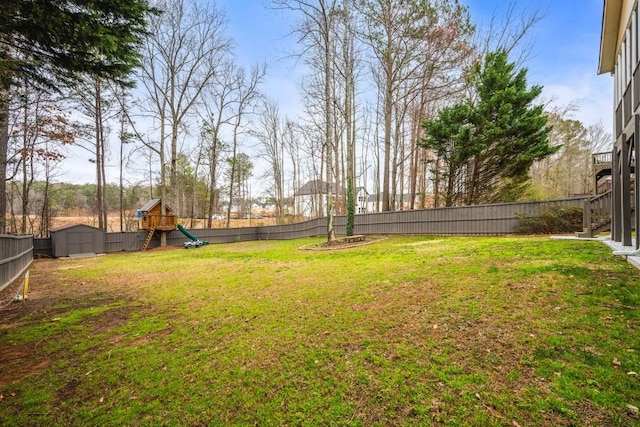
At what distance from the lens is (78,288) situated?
6.09 metres

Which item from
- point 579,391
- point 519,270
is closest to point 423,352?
point 579,391

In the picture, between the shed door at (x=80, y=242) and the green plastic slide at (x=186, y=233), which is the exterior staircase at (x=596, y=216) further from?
the shed door at (x=80, y=242)

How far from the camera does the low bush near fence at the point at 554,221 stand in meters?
9.16

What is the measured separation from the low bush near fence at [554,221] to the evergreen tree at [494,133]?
3668 mm

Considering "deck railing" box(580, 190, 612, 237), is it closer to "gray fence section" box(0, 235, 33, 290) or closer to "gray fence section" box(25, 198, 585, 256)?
"gray fence section" box(25, 198, 585, 256)

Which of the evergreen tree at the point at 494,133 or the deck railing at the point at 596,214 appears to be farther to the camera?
the evergreen tree at the point at 494,133

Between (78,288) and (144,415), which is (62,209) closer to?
(78,288)

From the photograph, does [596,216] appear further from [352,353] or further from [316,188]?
[316,188]

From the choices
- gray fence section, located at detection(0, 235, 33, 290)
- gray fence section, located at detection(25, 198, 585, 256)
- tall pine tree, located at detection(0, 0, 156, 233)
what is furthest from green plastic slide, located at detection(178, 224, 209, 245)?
tall pine tree, located at detection(0, 0, 156, 233)

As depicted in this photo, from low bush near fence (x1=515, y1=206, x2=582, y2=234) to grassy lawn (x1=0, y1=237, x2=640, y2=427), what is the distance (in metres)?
5.19

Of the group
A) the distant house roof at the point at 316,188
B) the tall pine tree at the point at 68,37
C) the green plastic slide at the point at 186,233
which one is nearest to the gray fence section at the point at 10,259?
the tall pine tree at the point at 68,37

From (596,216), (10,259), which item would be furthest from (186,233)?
(596,216)

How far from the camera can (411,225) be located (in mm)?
13312

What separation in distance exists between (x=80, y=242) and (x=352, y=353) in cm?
1649
